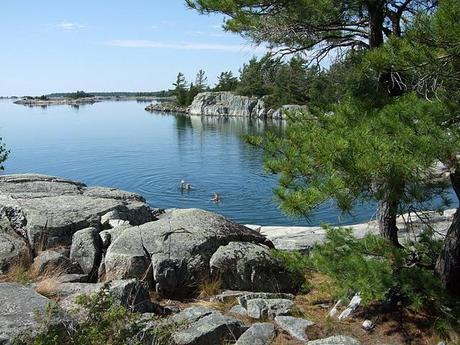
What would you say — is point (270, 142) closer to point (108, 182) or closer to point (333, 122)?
point (333, 122)

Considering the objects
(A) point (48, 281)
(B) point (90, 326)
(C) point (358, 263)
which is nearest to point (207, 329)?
(B) point (90, 326)

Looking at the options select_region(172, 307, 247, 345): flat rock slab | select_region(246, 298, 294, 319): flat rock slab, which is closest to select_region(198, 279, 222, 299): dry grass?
select_region(246, 298, 294, 319): flat rock slab

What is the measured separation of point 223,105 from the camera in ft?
320

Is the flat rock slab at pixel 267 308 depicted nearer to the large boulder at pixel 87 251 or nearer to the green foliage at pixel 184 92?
the large boulder at pixel 87 251

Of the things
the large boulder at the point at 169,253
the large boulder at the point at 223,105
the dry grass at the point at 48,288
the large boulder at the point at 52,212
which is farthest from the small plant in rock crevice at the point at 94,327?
the large boulder at the point at 223,105

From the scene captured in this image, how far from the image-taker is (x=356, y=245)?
635 cm

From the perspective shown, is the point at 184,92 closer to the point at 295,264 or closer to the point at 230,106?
the point at 230,106

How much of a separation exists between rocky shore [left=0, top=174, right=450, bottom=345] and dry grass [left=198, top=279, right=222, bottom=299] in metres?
0.03

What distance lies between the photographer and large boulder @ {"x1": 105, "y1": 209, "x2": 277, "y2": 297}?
7.45m

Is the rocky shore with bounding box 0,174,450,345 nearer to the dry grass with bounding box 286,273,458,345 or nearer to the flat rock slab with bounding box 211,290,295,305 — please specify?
the flat rock slab with bounding box 211,290,295,305

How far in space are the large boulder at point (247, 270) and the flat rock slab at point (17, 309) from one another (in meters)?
3.09

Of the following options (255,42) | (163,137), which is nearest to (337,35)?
(255,42)

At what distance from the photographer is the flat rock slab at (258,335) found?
5.56 m

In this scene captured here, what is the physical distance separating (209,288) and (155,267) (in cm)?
87
